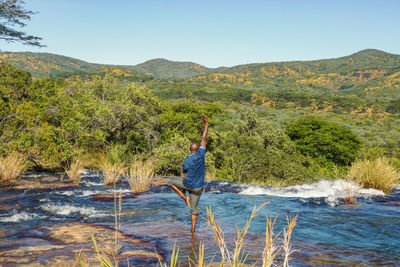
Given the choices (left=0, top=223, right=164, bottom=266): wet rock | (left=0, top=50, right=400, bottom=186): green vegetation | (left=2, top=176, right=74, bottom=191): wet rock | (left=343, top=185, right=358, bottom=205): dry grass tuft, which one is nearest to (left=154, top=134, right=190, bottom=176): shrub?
(left=0, top=50, right=400, bottom=186): green vegetation

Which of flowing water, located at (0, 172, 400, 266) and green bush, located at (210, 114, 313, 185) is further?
green bush, located at (210, 114, 313, 185)

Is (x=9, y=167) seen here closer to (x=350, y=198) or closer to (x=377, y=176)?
(x=350, y=198)

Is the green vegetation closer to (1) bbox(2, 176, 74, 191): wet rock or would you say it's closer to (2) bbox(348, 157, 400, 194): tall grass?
(1) bbox(2, 176, 74, 191): wet rock

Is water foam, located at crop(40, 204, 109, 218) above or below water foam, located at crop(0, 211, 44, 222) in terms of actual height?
below

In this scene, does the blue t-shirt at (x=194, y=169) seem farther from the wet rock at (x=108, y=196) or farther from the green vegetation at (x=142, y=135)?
the green vegetation at (x=142, y=135)

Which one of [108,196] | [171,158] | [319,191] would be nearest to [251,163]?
[171,158]

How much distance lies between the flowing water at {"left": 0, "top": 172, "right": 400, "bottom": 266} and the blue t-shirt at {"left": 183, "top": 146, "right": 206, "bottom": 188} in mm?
1058

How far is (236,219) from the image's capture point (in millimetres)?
7961

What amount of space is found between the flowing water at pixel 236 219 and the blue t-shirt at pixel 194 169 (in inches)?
41.7

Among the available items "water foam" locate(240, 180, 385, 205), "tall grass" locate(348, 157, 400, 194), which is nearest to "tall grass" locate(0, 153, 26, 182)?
"water foam" locate(240, 180, 385, 205)

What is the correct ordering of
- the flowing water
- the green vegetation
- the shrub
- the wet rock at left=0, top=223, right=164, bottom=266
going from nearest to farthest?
the wet rock at left=0, top=223, right=164, bottom=266 → the flowing water → the green vegetation → the shrub

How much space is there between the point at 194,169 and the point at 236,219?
2.52 meters

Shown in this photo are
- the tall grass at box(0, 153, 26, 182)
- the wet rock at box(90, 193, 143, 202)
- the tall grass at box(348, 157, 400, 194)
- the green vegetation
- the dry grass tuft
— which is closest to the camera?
the wet rock at box(90, 193, 143, 202)

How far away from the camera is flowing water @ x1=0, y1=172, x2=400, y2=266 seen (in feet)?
17.6
